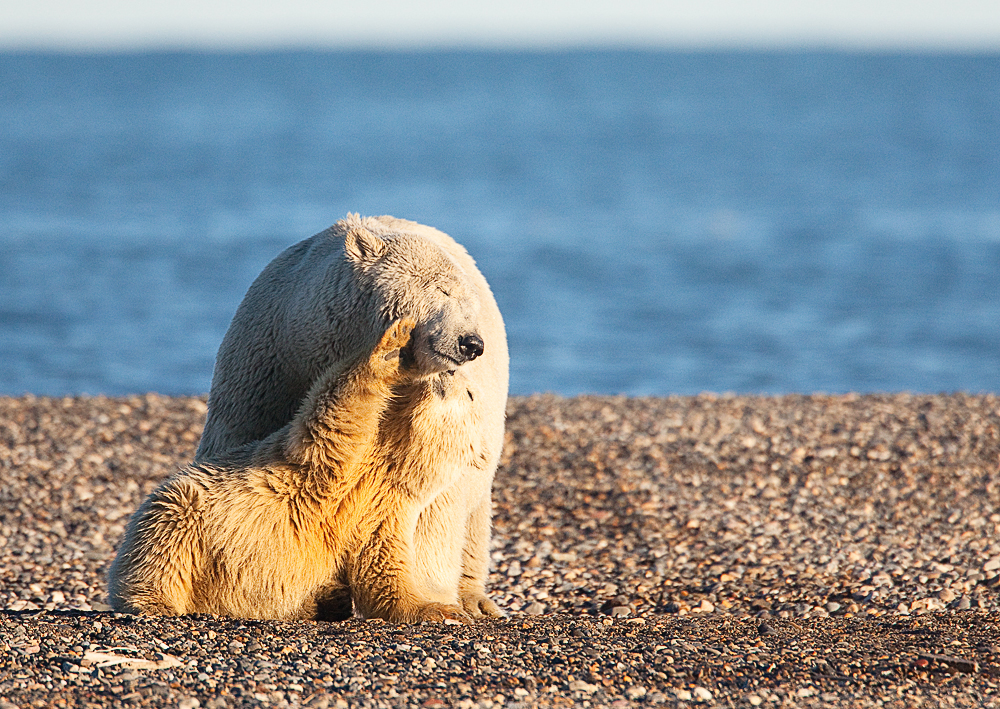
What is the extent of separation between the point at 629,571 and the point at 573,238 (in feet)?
67.1

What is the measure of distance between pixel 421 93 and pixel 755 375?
94.6 meters

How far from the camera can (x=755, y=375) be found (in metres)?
14.4

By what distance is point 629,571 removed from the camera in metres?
6.25

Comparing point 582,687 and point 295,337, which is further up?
point 295,337

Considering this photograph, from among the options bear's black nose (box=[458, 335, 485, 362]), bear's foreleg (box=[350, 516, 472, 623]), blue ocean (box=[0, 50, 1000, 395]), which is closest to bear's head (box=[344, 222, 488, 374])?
bear's black nose (box=[458, 335, 485, 362])

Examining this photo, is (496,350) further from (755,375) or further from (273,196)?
(273,196)

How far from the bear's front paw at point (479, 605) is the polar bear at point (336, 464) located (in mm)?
450

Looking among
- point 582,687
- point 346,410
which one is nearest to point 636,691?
point 582,687

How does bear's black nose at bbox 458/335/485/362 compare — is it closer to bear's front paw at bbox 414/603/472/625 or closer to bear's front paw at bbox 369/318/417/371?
bear's front paw at bbox 369/318/417/371

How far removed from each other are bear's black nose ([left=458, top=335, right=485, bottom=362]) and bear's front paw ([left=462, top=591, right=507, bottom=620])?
1686mm

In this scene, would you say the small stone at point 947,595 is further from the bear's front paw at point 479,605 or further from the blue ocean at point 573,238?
the blue ocean at point 573,238

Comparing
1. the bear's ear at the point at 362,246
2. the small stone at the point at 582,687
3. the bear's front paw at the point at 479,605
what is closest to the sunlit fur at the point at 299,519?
the bear's ear at the point at 362,246

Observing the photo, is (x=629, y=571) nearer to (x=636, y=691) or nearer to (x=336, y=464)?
(x=636, y=691)

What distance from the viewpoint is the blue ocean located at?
1515cm
